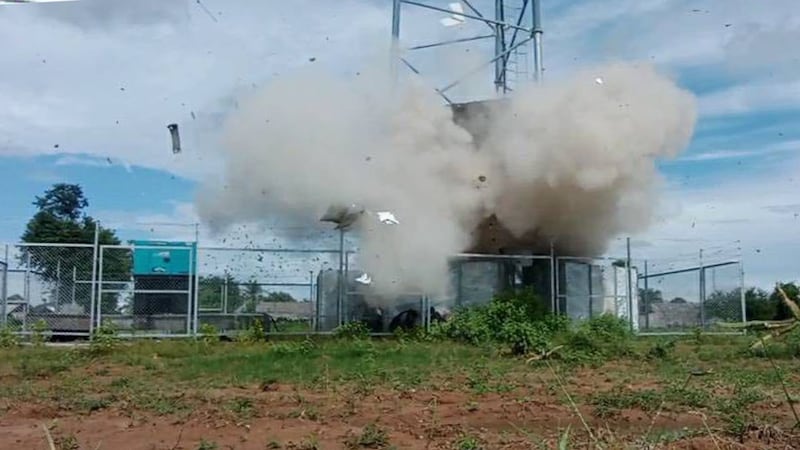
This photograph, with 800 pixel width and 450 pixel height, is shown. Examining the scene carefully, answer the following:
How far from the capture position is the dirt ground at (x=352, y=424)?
6.82 meters

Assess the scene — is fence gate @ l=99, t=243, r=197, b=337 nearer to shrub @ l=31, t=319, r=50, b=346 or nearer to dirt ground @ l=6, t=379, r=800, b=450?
shrub @ l=31, t=319, r=50, b=346

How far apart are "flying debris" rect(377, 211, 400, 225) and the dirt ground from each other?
31.4ft

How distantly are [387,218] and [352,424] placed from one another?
462 inches

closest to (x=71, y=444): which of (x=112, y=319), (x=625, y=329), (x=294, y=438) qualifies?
(x=294, y=438)

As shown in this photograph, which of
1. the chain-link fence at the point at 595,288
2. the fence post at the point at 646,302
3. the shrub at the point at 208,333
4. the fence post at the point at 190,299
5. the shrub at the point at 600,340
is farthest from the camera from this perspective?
the fence post at the point at 646,302

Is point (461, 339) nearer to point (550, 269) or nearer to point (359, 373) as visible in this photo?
point (550, 269)

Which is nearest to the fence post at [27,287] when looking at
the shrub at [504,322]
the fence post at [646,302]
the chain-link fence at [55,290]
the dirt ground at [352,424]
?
the chain-link fence at [55,290]

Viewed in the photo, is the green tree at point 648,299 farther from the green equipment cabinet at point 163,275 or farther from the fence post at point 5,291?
the fence post at point 5,291

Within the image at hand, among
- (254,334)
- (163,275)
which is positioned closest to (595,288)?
(254,334)

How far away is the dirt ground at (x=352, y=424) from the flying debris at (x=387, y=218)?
9566 mm

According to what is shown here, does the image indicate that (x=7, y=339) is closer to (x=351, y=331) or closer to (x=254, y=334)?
(x=254, y=334)

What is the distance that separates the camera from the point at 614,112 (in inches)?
782

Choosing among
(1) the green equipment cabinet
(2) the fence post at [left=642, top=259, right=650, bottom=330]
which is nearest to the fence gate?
(1) the green equipment cabinet

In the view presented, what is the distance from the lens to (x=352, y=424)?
7.90 m
